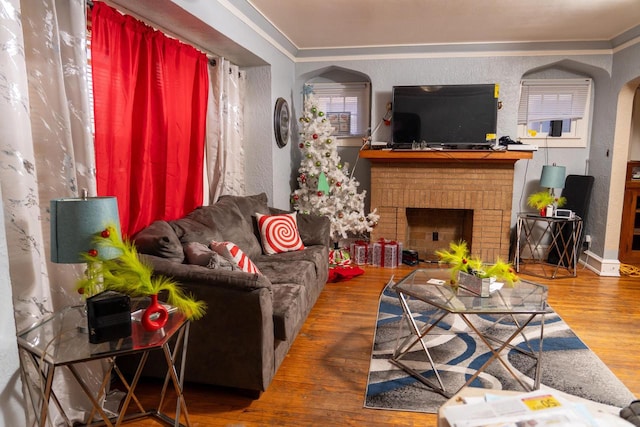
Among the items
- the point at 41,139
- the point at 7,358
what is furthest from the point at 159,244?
the point at 7,358

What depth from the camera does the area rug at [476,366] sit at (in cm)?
235

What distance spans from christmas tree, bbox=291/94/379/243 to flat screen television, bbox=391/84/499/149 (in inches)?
29.7

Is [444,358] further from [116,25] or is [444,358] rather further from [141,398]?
[116,25]

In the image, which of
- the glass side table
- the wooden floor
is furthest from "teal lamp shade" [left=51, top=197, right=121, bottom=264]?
the wooden floor

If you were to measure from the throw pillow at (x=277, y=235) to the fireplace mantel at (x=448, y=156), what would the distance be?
151cm

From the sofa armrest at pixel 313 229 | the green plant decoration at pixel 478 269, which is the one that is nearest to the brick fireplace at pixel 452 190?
the sofa armrest at pixel 313 229

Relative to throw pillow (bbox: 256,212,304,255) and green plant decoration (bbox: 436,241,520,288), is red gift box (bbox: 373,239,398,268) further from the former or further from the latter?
green plant decoration (bbox: 436,241,520,288)

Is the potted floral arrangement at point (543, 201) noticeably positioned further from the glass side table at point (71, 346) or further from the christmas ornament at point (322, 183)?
the glass side table at point (71, 346)

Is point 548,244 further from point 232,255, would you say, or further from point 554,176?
point 232,255

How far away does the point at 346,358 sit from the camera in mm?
2793

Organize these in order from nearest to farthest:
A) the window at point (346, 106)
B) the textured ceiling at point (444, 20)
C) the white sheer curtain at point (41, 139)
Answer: the white sheer curtain at point (41, 139) < the textured ceiling at point (444, 20) < the window at point (346, 106)

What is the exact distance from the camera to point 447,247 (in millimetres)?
5293

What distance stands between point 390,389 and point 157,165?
2.14 meters

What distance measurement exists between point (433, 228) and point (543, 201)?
1273 millimetres
